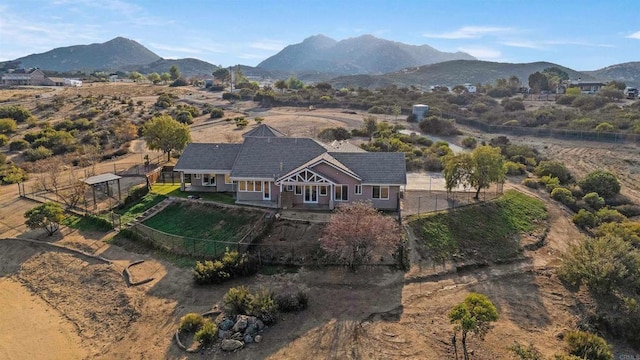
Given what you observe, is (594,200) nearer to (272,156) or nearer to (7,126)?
(272,156)

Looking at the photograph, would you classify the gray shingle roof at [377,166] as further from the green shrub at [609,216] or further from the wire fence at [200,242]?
the green shrub at [609,216]

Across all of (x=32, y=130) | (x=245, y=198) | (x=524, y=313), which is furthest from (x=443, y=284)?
(x=32, y=130)

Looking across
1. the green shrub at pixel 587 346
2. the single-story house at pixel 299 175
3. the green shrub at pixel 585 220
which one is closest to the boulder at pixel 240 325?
the single-story house at pixel 299 175

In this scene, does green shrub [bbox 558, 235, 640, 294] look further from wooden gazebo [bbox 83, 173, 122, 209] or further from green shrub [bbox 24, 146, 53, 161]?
green shrub [bbox 24, 146, 53, 161]

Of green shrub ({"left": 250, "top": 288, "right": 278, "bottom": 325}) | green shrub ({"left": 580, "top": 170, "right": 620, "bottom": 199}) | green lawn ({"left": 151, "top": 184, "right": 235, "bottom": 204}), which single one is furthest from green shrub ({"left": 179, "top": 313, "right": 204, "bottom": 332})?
green shrub ({"left": 580, "top": 170, "right": 620, "bottom": 199})

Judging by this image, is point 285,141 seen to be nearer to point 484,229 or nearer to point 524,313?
point 484,229
